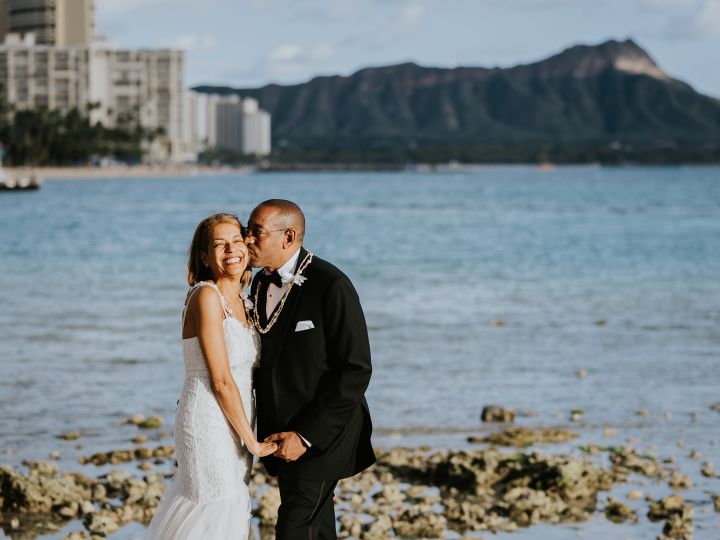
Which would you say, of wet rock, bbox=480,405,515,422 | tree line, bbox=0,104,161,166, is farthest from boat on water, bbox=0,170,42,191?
wet rock, bbox=480,405,515,422

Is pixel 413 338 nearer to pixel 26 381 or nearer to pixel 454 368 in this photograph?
pixel 454 368

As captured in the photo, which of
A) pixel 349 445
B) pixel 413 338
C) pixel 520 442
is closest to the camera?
pixel 349 445

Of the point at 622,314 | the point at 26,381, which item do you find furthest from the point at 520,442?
the point at 622,314

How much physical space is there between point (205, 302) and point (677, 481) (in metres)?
6.00

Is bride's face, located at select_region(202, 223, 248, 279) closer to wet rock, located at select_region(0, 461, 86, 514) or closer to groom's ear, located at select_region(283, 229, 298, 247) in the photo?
groom's ear, located at select_region(283, 229, 298, 247)

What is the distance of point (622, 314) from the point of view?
82.3ft

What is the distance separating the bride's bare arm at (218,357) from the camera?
5.38 metres

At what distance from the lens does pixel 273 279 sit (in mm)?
5699

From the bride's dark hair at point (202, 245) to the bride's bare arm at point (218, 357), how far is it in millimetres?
168

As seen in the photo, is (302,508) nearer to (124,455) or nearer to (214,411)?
(214,411)

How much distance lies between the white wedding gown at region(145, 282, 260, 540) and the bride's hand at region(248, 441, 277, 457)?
122mm

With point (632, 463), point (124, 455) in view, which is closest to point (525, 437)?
point (632, 463)

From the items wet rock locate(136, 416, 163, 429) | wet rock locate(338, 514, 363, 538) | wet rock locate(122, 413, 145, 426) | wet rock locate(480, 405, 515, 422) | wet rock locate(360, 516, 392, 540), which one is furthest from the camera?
wet rock locate(480, 405, 515, 422)

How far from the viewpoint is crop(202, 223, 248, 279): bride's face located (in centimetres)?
550
